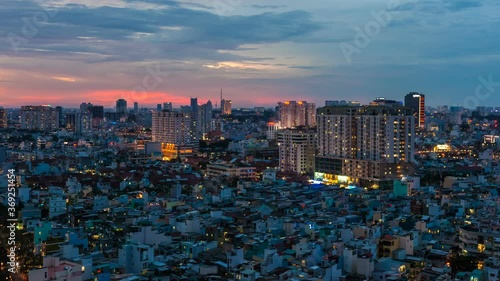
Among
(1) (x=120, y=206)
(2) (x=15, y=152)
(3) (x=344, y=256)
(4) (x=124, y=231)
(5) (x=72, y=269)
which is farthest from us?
(2) (x=15, y=152)

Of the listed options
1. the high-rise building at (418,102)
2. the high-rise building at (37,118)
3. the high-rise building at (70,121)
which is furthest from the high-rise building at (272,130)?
the high-rise building at (37,118)

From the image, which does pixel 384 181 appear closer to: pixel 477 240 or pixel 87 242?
pixel 477 240

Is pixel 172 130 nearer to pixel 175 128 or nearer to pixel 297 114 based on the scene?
pixel 175 128

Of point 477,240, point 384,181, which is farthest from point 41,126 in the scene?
point 477,240

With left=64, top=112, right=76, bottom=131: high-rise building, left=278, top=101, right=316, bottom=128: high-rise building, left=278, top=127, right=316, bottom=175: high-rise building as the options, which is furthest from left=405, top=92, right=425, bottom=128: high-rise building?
left=64, top=112, right=76, bottom=131: high-rise building

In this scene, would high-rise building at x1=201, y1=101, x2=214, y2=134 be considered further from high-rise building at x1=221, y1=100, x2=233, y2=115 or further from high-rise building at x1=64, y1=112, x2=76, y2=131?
high-rise building at x1=221, y1=100, x2=233, y2=115

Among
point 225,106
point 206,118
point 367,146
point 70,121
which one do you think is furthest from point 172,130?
point 225,106
